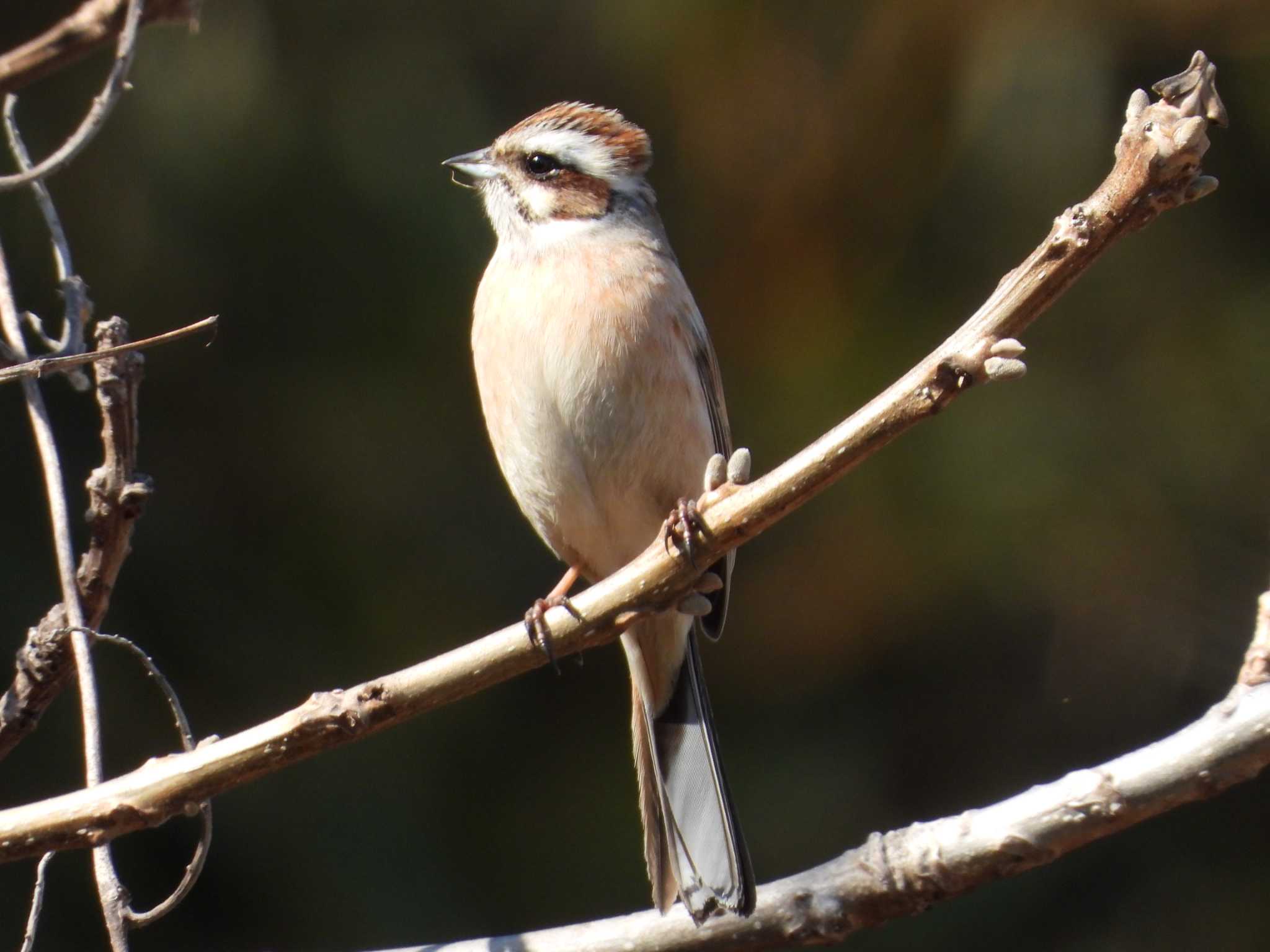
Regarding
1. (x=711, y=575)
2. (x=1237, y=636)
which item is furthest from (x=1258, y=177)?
(x=711, y=575)

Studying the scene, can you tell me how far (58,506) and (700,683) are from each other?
1.47 m

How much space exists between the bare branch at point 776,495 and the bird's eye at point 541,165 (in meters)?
1.54

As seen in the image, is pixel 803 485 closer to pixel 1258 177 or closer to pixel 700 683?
pixel 700 683

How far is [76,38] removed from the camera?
2.15 metres

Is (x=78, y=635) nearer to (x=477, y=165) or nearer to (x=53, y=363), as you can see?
(x=53, y=363)

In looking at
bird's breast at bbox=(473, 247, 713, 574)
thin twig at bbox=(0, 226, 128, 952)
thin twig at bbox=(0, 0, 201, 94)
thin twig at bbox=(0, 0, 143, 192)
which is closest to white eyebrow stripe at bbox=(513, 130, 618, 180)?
bird's breast at bbox=(473, 247, 713, 574)

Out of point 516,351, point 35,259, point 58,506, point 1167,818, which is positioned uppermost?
point 35,259

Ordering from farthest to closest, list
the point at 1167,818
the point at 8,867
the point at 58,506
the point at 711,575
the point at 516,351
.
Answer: the point at 1167,818 < the point at 8,867 < the point at 516,351 < the point at 711,575 < the point at 58,506

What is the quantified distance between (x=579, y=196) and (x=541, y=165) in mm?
117

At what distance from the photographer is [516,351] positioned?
9.60ft

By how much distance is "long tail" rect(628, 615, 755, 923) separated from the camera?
2322 millimetres

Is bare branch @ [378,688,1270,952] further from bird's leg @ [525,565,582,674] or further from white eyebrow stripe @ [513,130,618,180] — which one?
white eyebrow stripe @ [513,130,618,180]

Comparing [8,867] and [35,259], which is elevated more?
[35,259]

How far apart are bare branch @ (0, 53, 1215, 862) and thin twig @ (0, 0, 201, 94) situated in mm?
918
